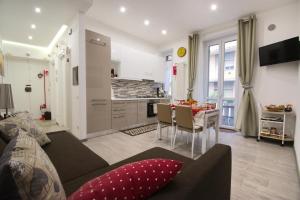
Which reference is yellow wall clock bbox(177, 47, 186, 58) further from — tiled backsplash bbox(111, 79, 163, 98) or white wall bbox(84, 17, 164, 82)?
tiled backsplash bbox(111, 79, 163, 98)

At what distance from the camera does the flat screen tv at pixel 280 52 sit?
2.92 metres

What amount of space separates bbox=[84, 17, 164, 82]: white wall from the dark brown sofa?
3.09m

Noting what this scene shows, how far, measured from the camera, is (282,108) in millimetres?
3094

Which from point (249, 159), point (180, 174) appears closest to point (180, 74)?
point (249, 159)

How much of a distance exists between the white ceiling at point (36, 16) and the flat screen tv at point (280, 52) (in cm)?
392

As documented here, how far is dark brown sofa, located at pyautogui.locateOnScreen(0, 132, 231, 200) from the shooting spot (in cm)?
73

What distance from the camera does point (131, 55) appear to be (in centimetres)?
473

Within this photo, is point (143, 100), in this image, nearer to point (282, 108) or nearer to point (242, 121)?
point (242, 121)

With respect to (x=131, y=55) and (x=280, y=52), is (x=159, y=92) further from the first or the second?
(x=280, y=52)

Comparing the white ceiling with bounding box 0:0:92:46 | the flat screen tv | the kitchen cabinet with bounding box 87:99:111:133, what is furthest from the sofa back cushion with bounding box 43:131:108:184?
the flat screen tv

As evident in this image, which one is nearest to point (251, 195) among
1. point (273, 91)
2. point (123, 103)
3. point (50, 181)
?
point (50, 181)

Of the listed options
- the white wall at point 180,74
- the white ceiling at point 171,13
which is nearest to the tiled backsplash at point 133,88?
the white wall at point 180,74

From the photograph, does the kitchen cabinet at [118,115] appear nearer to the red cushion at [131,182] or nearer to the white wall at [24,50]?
the red cushion at [131,182]

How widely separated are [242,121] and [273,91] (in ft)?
3.11
